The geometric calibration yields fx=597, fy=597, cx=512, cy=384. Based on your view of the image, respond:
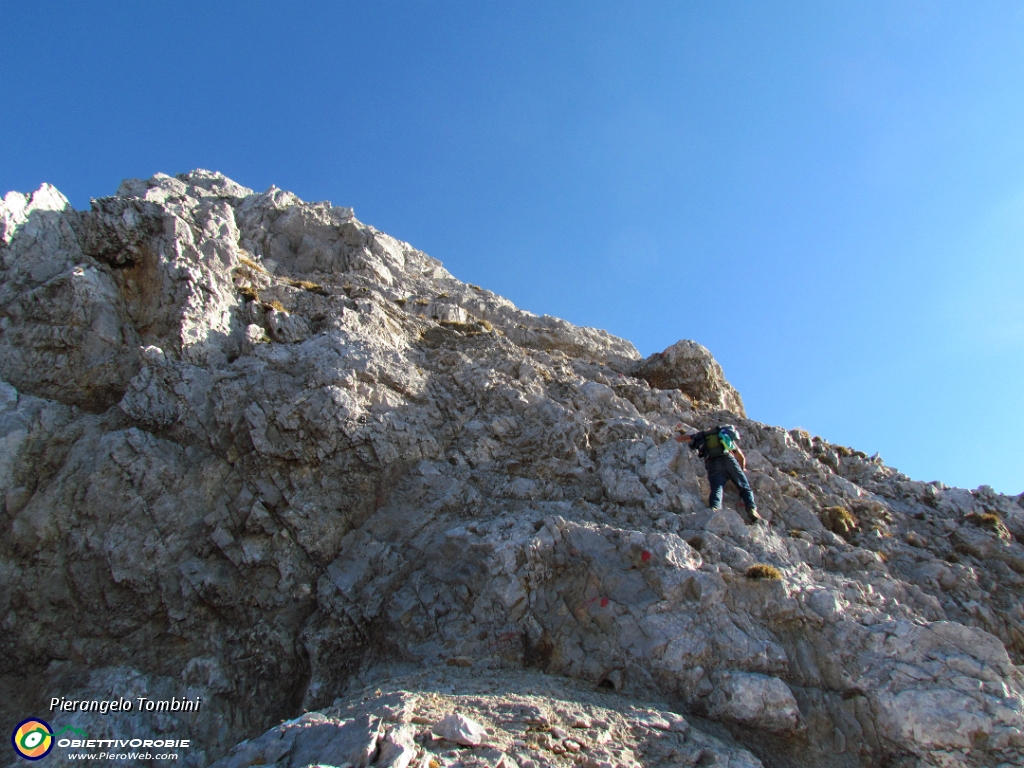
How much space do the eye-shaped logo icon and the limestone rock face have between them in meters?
26.3

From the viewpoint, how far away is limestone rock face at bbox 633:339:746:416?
30.6 metres

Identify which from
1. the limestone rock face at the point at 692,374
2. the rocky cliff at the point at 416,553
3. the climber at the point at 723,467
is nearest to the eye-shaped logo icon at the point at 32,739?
the rocky cliff at the point at 416,553

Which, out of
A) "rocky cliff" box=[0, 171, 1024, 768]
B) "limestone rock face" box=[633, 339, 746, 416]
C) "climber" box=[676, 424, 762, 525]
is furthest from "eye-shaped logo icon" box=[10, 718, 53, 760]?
"limestone rock face" box=[633, 339, 746, 416]

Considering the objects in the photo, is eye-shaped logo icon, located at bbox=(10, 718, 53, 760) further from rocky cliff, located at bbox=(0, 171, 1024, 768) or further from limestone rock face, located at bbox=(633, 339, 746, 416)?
limestone rock face, located at bbox=(633, 339, 746, 416)

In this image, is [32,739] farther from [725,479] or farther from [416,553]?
[725,479]

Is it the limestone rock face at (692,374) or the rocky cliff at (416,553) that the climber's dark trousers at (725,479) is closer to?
the rocky cliff at (416,553)

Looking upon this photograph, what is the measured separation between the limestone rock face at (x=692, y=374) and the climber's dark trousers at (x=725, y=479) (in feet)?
36.0

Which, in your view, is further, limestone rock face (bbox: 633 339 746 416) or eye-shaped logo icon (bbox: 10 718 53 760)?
limestone rock face (bbox: 633 339 746 416)

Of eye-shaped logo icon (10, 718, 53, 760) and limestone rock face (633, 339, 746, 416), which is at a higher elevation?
limestone rock face (633, 339, 746, 416)

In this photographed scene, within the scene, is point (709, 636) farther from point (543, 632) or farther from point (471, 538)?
point (471, 538)

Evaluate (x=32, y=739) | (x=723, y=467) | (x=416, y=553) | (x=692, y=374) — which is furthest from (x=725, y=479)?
(x=32, y=739)

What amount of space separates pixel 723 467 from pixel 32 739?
19985 millimetres

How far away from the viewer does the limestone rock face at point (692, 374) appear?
100 feet

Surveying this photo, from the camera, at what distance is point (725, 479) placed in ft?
63.4
